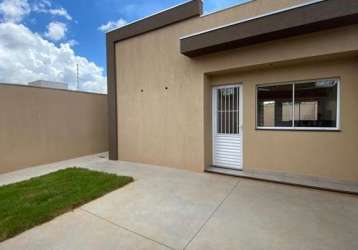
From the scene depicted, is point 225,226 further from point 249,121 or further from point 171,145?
point 171,145

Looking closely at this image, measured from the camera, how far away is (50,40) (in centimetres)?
923

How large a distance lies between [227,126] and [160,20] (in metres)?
3.71

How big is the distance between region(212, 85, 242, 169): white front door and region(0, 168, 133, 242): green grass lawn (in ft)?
8.57

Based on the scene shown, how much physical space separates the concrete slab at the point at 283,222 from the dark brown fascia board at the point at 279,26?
3.19 meters

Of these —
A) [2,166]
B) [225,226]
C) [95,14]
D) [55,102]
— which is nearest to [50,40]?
[95,14]

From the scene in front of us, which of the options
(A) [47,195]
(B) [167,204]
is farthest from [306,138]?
(A) [47,195]

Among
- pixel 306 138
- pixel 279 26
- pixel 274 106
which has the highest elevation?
pixel 279 26

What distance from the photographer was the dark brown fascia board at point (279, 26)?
331cm

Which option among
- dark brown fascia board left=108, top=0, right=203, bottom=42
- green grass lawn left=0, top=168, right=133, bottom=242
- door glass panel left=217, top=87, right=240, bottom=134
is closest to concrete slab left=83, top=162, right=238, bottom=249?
green grass lawn left=0, top=168, right=133, bottom=242

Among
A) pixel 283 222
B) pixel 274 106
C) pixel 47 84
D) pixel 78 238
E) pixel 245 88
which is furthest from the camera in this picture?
pixel 47 84

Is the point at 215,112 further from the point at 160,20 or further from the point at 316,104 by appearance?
the point at 160,20

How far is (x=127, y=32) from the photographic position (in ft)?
21.3

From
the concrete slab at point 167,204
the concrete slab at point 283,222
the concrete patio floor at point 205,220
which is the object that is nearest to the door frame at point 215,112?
the concrete slab at point 167,204

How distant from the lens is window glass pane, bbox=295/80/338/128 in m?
4.20
